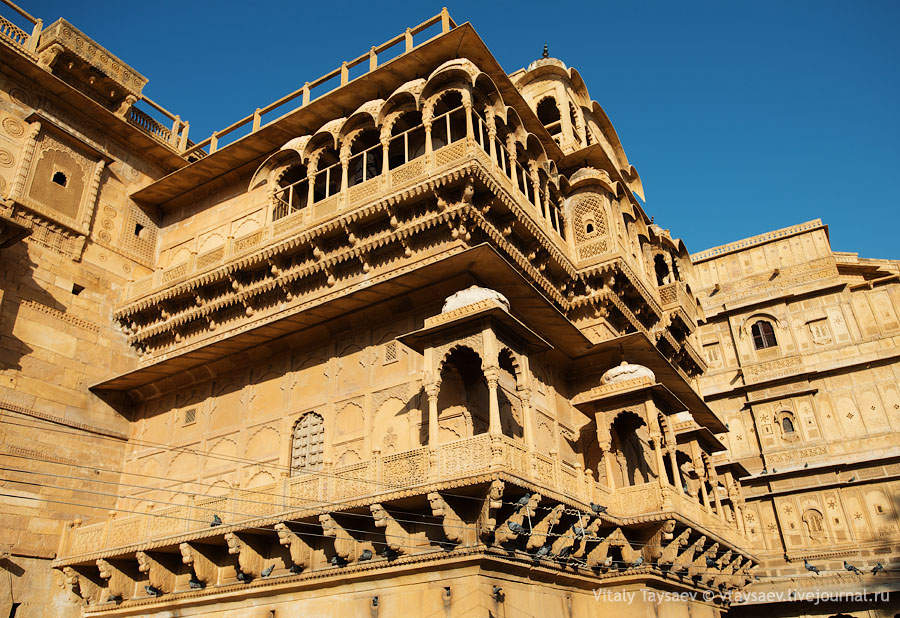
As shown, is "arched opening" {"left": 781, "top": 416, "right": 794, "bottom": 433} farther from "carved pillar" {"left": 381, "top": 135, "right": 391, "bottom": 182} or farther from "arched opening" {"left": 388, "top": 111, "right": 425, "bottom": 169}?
"carved pillar" {"left": 381, "top": 135, "right": 391, "bottom": 182}

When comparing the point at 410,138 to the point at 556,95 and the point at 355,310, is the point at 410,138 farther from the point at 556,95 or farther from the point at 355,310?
the point at 556,95

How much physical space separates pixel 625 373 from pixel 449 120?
5.60m

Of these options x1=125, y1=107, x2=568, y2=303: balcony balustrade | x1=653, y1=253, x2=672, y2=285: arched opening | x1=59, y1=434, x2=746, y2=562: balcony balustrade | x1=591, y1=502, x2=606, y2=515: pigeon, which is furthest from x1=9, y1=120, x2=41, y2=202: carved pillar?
x1=653, y1=253, x2=672, y2=285: arched opening

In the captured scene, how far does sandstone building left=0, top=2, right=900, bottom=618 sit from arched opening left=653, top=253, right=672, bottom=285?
0.19 metres

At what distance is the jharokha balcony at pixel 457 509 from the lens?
356 inches

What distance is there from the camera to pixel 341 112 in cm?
1492

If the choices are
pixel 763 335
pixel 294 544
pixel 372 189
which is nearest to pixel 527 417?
pixel 294 544

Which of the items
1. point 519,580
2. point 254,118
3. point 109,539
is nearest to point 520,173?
point 254,118

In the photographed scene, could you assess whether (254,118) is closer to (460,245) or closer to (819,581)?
(460,245)

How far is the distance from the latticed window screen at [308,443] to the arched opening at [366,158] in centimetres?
502

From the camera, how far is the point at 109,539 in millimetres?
12156

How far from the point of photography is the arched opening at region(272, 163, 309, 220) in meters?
14.7

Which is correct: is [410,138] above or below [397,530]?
above

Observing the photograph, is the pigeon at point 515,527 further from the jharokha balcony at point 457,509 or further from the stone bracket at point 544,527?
the stone bracket at point 544,527
